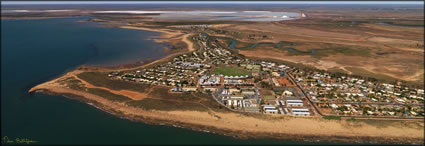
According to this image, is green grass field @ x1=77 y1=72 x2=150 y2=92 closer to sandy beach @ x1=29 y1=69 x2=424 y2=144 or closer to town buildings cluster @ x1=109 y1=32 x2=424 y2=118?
town buildings cluster @ x1=109 y1=32 x2=424 y2=118

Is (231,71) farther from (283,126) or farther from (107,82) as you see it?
(107,82)

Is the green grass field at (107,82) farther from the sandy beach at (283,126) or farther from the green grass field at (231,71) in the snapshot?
the green grass field at (231,71)

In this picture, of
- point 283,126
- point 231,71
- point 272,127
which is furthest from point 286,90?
point 231,71

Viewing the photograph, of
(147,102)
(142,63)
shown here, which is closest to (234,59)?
(142,63)

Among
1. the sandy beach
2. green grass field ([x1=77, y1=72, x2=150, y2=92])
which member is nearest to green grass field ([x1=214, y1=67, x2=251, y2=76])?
green grass field ([x1=77, y1=72, x2=150, y2=92])

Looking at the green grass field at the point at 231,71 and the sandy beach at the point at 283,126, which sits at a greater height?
the green grass field at the point at 231,71

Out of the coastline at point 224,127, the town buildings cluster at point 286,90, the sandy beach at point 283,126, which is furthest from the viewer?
the town buildings cluster at point 286,90

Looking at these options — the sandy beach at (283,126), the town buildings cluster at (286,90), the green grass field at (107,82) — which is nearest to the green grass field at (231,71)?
the town buildings cluster at (286,90)

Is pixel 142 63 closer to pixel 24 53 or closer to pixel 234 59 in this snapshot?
pixel 234 59

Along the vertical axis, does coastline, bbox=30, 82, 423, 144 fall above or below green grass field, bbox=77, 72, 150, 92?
below
